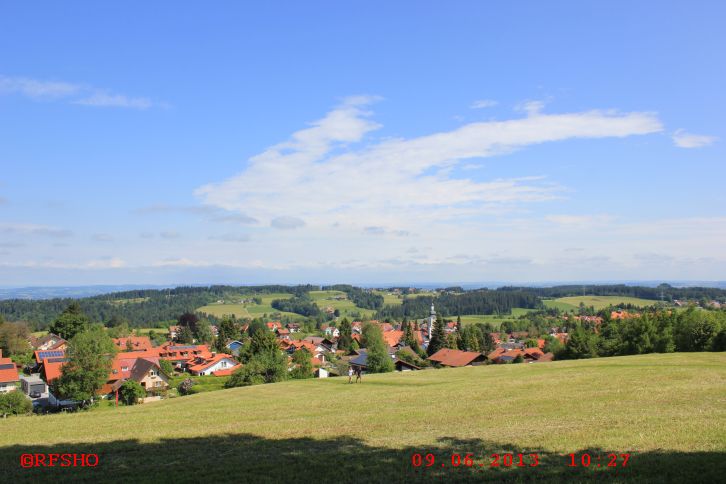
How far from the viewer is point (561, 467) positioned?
1252 cm

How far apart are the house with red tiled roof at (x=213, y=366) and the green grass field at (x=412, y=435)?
63.6 m

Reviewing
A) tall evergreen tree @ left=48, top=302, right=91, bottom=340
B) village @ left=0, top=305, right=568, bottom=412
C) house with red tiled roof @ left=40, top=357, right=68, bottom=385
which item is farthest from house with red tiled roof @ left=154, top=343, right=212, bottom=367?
house with red tiled roof @ left=40, top=357, right=68, bottom=385

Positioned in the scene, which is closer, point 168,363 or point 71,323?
point 168,363

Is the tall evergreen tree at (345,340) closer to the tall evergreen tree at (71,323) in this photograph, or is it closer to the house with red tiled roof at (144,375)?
the tall evergreen tree at (71,323)

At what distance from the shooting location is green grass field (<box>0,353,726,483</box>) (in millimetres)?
12953

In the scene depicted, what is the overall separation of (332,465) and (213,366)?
87.9m

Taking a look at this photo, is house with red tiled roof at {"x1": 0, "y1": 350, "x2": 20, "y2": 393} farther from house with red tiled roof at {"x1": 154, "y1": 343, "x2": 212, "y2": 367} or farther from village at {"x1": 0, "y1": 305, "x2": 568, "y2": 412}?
house with red tiled roof at {"x1": 154, "y1": 343, "x2": 212, "y2": 367}

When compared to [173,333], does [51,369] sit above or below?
above

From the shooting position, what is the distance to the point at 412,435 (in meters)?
18.2

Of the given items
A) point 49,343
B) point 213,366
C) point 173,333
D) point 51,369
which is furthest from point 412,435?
point 173,333

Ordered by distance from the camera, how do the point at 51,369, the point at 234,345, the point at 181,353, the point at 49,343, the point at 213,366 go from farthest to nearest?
Answer: the point at 234,345 < the point at 181,353 < the point at 49,343 < the point at 213,366 < the point at 51,369

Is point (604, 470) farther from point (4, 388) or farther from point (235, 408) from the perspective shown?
point (4, 388)

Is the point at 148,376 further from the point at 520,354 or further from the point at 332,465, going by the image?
the point at 520,354

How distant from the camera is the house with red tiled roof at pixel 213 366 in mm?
93625
